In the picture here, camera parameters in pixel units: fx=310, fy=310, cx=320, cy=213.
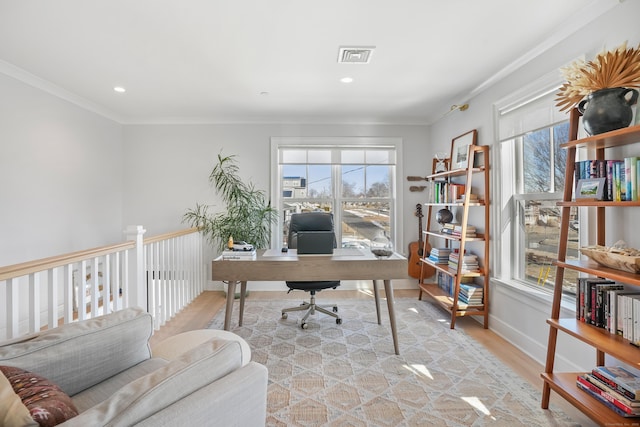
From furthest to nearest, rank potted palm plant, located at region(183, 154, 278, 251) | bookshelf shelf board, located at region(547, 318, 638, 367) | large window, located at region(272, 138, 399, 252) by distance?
large window, located at region(272, 138, 399, 252) < potted palm plant, located at region(183, 154, 278, 251) < bookshelf shelf board, located at region(547, 318, 638, 367)

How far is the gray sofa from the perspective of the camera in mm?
702

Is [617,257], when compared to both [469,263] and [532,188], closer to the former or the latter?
[532,188]

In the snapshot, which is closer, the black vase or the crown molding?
the black vase

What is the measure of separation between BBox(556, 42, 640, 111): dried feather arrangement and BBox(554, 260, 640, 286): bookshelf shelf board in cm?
90

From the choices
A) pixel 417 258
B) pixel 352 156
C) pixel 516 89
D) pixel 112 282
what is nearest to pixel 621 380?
pixel 516 89

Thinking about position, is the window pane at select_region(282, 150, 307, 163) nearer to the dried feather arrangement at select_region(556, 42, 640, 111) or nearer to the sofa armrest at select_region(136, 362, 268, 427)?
the dried feather arrangement at select_region(556, 42, 640, 111)

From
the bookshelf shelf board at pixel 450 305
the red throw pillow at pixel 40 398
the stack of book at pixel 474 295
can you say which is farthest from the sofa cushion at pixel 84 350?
the stack of book at pixel 474 295

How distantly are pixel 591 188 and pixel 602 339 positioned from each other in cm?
76

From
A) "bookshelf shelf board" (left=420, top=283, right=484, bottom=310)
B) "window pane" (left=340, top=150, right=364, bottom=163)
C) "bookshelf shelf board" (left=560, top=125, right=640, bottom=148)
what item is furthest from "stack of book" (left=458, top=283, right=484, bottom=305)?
"window pane" (left=340, top=150, right=364, bottom=163)

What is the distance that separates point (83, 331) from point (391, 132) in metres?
4.08

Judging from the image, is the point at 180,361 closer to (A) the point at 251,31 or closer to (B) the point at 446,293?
(A) the point at 251,31

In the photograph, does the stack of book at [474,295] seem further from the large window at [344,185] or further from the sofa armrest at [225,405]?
the sofa armrest at [225,405]

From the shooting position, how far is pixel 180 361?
0.88 m

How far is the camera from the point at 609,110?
60.7 inches
